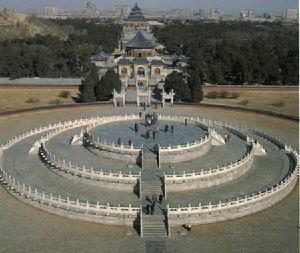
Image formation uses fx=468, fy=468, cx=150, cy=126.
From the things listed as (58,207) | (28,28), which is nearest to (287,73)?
(58,207)

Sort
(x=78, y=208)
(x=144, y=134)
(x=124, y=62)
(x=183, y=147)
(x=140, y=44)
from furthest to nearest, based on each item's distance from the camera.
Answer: (x=140, y=44), (x=124, y=62), (x=144, y=134), (x=183, y=147), (x=78, y=208)

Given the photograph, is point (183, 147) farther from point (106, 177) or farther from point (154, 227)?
point (154, 227)

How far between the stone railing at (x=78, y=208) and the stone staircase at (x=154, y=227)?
3.14 ft

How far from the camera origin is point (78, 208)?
29.8m

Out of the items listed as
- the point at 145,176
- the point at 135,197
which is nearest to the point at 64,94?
the point at 145,176

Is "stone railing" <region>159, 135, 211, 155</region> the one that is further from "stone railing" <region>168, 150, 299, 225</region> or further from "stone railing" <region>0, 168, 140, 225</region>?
"stone railing" <region>0, 168, 140, 225</region>

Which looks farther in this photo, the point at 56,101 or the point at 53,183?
the point at 56,101

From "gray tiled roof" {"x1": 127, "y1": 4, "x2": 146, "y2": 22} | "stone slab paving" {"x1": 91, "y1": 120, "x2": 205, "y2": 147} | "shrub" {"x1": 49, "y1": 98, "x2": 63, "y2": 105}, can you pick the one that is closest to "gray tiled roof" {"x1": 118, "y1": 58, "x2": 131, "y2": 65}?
"shrub" {"x1": 49, "y1": 98, "x2": 63, "y2": 105}

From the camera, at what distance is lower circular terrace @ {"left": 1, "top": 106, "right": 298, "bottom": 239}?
29688mm

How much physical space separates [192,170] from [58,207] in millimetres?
10193

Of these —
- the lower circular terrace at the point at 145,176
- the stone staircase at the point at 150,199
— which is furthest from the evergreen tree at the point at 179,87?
the stone staircase at the point at 150,199

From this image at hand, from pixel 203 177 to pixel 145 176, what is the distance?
412 cm

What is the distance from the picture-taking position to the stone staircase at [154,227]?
2761cm

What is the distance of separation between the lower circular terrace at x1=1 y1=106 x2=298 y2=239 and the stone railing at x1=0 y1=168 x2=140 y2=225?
0.06m
